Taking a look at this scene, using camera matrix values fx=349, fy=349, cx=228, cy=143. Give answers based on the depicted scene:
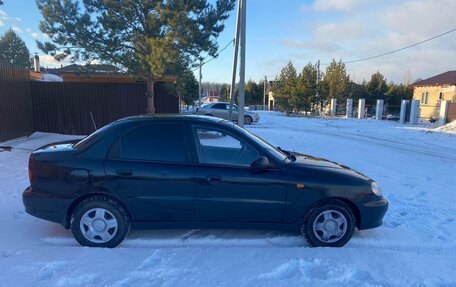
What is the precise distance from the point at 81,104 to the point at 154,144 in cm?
1138

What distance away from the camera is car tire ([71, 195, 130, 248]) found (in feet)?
13.2

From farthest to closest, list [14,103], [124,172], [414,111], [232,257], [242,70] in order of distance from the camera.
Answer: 1. [414,111]
2. [14,103]
3. [242,70]
4. [124,172]
5. [232,257]

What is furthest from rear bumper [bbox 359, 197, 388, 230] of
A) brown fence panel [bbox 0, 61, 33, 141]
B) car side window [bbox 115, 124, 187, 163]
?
brown fence panel [bbox 0, 61, 33, 141]

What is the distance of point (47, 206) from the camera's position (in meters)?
4.07

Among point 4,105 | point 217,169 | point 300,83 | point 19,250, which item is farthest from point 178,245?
point 300,83

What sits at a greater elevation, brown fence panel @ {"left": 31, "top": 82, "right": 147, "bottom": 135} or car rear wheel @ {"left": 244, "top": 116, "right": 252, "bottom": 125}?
brown fence panel @ {"left": 31, "top": 82, "right": 147, "bottom": 135}

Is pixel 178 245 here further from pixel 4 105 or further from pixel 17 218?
pixel 4 105

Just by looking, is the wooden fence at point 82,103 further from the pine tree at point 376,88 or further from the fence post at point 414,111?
the pine tree at point 376,88

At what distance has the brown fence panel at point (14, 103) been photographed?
38.7 feet

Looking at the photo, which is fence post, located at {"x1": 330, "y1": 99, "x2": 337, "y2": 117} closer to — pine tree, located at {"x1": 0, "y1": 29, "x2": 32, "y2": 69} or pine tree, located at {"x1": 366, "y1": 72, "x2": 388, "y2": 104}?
pine tree, located at {"x1": 366, "y1": 72, "x2": 388, "y2": 104}

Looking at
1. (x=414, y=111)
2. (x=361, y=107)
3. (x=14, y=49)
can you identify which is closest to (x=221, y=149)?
(x=414, y=111)

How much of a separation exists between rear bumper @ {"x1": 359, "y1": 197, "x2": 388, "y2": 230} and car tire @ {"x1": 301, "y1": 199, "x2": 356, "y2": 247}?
6.1 inches

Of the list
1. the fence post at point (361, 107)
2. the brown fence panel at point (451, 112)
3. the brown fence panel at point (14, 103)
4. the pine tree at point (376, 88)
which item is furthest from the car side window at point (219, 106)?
the pine tree at point (376, 88)

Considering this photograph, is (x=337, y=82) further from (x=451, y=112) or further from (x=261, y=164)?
(x=261, y=164)
